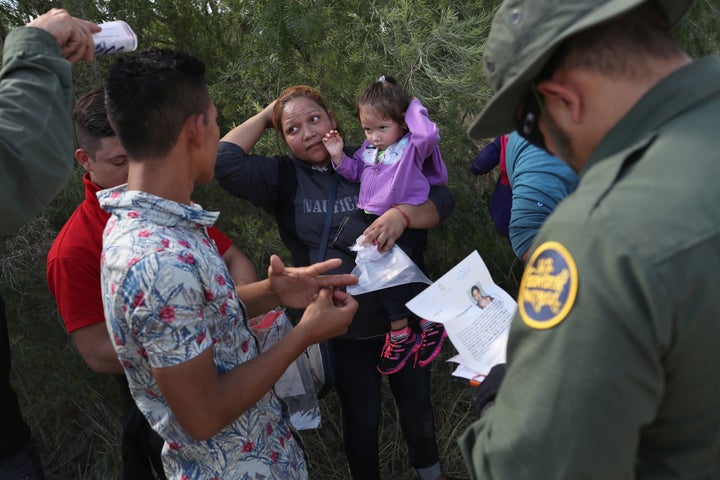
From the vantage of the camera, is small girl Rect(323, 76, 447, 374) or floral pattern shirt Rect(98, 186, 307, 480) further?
small girl Rect(323, 76, 447, 374)

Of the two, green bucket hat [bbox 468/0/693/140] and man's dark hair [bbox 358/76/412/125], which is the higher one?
green bucket hat [bbox 468/0/693/140]

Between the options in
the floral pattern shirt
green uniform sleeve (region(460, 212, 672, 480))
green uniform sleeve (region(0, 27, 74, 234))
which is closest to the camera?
green uniform sleeve (region(460, 212, 672, 480))

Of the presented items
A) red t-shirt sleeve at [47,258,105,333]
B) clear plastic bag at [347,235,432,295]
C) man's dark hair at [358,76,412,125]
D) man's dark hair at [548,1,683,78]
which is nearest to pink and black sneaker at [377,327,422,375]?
clear plastic bag at [347,235,432,295]

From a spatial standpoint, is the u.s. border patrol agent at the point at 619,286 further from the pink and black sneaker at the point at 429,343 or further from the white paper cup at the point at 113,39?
the pink and black sneaker at the point at 429,343

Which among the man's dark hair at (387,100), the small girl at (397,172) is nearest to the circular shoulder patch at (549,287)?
the small girl at (397,172)

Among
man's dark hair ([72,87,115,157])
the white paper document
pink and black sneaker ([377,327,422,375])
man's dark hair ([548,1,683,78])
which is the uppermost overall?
man's dark hair ([548,1,683,78])

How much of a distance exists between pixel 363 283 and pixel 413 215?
1.37 feet

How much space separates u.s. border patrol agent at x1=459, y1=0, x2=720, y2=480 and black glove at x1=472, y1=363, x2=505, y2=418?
0.29m

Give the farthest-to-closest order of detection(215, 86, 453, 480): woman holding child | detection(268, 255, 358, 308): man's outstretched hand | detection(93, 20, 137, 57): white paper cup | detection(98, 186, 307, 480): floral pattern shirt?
detection(215, 86, 453, 480): woman holding child, detection(268, 255, 358, 308): man's outstretched hand, detection(93, 20, 137, 57): white paper cup, detection(98, 186, 307, 480): floral pattern shirt

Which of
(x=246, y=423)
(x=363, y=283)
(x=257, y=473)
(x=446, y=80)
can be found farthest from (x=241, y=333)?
(x=446, y=80)

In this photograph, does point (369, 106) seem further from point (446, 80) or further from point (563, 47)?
point (563, 47)

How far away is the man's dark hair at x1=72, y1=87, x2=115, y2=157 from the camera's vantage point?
2.33 metres

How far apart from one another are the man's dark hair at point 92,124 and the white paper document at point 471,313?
4.39 ft

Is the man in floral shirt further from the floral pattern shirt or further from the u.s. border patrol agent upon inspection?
the u.s. border patrol agent
